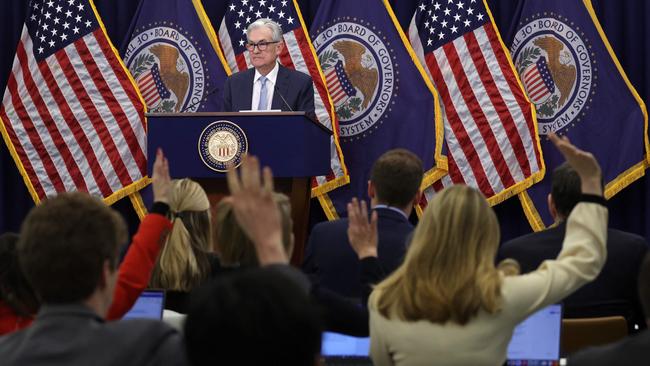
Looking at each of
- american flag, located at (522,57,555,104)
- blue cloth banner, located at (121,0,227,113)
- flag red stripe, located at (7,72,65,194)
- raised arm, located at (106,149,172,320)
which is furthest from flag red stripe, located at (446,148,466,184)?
raised arm, located at (106,149,172,320)

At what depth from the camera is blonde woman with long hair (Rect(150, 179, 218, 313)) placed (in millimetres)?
3479

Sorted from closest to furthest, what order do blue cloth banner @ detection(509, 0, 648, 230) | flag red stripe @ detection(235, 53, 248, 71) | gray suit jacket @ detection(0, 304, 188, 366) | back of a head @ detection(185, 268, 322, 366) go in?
back of a head @ detection(185, 268, 322, 366)
gray suit jacket @ detection(0, 304, 188, 366)
blue cloth banner @ detection(509, 0, 648, 230)
flag red stripe @ detection(235, 53, 248, 71)

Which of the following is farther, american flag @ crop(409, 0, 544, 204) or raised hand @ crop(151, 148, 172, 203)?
american flag @ crop(409, 0, 544, 204)

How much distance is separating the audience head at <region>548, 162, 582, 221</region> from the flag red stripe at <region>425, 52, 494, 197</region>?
3.79m

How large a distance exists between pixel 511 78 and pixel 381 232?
4.27 m

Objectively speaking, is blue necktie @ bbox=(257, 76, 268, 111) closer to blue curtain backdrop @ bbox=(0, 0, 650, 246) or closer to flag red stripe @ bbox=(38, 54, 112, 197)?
blue curtain backdrop @ bbox=(0, 0, 650, 246)

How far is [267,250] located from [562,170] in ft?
7.12

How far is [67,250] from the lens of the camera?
70.0 inches

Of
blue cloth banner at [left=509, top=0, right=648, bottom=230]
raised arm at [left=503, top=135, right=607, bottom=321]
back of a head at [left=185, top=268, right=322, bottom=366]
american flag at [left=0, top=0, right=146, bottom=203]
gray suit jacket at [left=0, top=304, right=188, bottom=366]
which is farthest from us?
american flag at [left=0, top=0, right=146, bottom=203]

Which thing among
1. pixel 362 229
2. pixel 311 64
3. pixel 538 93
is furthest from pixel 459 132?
pixel 362 229

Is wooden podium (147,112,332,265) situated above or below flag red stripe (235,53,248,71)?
below

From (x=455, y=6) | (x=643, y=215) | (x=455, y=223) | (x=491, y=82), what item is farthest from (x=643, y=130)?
(x=455, y=223)

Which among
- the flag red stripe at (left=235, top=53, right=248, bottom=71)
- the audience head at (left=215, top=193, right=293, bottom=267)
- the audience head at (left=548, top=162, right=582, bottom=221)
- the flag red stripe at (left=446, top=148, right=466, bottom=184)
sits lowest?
the flag red stripe at (left=446, top=148, right=466, bottom=184)

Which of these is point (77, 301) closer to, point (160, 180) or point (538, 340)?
point (160, 180)
